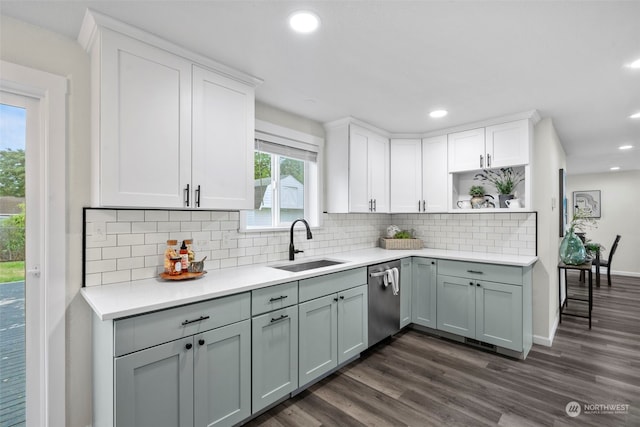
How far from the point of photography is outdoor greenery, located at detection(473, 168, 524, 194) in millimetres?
3430

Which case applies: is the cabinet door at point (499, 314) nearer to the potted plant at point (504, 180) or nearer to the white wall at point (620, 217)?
the potted plant at point (504, 180)

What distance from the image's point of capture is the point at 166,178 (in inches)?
73.6

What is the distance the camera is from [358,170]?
11.2 ft

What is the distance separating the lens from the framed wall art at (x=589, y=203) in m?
7.09

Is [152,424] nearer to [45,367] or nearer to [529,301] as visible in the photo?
[45,367]

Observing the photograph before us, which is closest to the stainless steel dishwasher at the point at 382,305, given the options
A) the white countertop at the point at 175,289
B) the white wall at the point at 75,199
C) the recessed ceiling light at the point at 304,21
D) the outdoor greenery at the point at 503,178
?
the white countertop at the point at 175,289

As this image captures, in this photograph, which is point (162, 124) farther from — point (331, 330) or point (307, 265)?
point (331, 330)

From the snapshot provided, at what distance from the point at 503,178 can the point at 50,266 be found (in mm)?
4183

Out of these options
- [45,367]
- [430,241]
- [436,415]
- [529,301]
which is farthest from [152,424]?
[430,241]

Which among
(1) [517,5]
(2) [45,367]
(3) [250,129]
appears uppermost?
(1) [517,5]

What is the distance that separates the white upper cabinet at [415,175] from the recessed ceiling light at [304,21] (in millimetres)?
2407

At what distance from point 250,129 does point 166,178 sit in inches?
29.0

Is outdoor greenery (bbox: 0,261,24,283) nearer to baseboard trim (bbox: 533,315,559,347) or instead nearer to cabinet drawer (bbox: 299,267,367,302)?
cabinet drawer (bbox: 299,267,367,302)

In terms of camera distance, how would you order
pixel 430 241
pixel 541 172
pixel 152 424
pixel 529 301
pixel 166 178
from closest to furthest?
pixel 152 424
pixel 166 178
pixel 529 301
pixel 541 172
pixel 430 241
